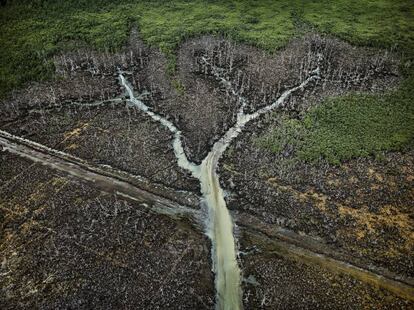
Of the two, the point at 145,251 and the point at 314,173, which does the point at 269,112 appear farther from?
the point at 145,251

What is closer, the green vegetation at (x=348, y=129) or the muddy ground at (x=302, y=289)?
the muddy ground at (x=302, y=289)

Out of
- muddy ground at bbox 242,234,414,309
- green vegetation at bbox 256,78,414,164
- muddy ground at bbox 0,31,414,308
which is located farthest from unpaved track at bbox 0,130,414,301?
green vegetation at bbox 256,78,414,164

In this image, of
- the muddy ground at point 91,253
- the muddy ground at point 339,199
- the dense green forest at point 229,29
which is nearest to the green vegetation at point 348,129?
the dense green forest at point 229,29

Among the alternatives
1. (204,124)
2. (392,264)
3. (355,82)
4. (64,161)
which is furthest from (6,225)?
(355,82)

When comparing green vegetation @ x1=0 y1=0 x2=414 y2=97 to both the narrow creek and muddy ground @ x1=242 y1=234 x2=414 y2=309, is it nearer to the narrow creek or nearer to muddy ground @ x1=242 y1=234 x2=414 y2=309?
the narrow creek

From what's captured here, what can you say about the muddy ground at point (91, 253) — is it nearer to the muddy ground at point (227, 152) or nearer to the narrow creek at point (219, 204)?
the muddy ground at point (227, 152)

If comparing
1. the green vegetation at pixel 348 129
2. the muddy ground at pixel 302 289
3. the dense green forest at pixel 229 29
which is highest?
the dense green forest at pixel 229 29
